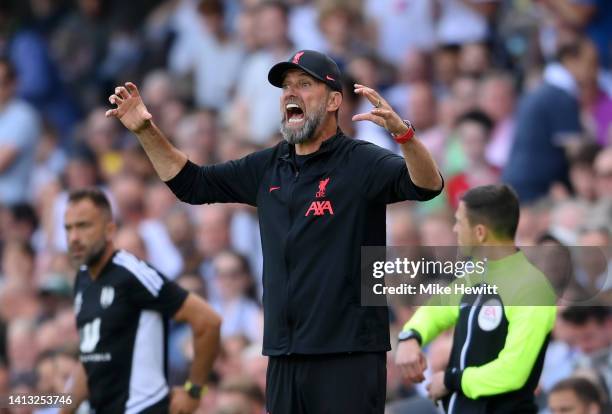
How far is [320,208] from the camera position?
21.9 feet

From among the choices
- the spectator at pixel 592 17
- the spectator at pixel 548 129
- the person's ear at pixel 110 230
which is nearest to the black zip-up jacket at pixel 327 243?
the person's ear at pixel 110 230

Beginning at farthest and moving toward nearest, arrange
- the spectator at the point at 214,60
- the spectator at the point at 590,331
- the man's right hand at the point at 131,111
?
the spectator at the point at 214,60, the spectator at the point at 590,331, the man's right hand at the point at 131,111

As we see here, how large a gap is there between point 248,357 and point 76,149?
6091 mm

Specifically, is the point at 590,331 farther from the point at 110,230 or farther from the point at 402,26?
the point at 402,26

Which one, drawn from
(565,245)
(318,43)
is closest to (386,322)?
(565,245)

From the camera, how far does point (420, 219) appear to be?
38.2 ft

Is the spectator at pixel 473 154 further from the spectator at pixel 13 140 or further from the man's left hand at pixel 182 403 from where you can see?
the spectator at pixel 13 140

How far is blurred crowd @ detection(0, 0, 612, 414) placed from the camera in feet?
34.0

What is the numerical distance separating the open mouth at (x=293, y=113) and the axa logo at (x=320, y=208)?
413 mm

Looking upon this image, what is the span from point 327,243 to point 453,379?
0.97 metres

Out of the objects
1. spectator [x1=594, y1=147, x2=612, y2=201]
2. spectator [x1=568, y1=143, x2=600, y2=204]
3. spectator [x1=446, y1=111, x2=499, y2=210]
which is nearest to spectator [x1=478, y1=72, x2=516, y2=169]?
spectator [x1=446, y1=111, x2=499, y2=210]

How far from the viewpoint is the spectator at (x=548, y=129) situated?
36.7 ft

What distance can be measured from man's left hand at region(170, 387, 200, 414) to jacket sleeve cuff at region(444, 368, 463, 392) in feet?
5.84

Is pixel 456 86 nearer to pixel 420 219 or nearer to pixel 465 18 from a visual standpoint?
pixel 465 18
